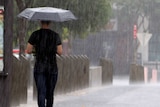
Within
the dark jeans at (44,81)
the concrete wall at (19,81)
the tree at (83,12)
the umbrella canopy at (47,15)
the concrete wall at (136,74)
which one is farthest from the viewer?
the concrete wall at (136,74)

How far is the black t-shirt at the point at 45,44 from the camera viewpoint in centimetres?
825

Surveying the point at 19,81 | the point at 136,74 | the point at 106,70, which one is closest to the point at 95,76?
the point at 106,70

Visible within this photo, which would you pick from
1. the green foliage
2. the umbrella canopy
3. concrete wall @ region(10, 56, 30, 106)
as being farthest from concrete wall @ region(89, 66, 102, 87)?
the umbrella canopy

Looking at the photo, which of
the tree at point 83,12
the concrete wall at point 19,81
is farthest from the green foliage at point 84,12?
the concrete wall at point 19,81

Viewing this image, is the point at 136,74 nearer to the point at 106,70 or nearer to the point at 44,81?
the point at 106,70

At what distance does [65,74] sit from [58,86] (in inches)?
30.2

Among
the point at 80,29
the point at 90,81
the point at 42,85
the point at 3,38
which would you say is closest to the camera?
the point at 42,85

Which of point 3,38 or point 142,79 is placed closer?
point 3,38

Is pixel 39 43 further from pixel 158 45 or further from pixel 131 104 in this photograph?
pixel 158 45

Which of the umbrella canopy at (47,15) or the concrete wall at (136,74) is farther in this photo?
the concrete wall at (136,74)

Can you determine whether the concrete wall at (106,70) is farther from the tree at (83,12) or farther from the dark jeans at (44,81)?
the dark jeans at (44,81)

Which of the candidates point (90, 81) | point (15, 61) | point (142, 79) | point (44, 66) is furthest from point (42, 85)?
point (142, 79)

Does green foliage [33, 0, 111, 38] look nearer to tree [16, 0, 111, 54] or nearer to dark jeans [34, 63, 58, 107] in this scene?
tree [16, 0, 111, 54]

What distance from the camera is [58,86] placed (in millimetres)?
15648
